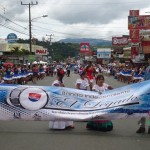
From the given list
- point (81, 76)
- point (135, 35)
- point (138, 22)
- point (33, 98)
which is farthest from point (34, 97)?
point (135, 35)

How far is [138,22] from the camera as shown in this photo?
54.1 m

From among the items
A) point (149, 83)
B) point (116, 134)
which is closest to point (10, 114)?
point (116, 134)

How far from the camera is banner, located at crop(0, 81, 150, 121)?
10.2m

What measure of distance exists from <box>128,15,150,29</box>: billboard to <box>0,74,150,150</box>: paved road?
43149 millimetres

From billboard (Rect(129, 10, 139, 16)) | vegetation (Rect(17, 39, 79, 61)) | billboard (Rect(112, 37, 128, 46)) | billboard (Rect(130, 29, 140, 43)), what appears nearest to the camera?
billboard (Rect(130, 29, 140, 43))

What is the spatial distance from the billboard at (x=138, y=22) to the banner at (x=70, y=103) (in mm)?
44005

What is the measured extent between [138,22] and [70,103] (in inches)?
1769

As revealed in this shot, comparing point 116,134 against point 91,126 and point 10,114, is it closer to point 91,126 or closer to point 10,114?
point 91,126

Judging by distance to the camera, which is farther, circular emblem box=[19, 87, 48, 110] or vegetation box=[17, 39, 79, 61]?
vegetation box=[17, 39, 79, 61]

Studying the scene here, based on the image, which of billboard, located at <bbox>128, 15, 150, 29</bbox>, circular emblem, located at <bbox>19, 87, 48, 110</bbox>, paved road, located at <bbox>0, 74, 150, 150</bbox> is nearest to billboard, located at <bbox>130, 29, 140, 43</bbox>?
billboard, located at <bbox>128, 15, 150, 29</bbox>

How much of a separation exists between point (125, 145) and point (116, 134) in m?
1.42

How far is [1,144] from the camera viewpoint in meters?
8.88

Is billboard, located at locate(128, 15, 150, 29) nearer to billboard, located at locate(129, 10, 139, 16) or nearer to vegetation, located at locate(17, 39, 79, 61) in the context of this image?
billboard, located at locate(129, 10, 139, 16)

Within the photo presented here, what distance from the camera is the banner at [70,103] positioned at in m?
10.2
